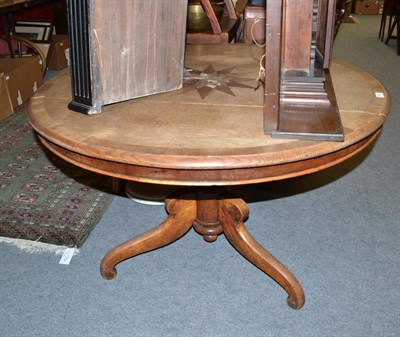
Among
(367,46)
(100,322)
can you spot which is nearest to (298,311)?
(100,322)

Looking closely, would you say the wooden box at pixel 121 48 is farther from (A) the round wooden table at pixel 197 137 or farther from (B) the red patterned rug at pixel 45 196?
(B) the red patterned rug at pixel 45 196

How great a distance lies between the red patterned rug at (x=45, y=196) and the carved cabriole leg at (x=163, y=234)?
0.29 metres

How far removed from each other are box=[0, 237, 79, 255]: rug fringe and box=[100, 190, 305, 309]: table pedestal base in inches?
10.9

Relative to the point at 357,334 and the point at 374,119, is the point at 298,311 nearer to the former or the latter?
the point at 357,334

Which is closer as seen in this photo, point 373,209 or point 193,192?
point 193,192

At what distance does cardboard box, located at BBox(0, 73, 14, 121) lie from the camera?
3.14m

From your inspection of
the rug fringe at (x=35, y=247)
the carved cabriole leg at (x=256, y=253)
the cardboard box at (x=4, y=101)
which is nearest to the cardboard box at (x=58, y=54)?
the cardboard box at (x=4, y=101)

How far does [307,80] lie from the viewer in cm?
124

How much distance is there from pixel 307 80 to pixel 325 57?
236 mm

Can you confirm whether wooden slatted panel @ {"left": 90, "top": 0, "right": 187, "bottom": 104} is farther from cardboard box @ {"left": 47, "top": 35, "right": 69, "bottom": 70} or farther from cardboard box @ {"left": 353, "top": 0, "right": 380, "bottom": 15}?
cardboard box @ {"left": 353, "top": 0, "right": 380, "bottom": 15}

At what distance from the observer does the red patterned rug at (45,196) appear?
200cm

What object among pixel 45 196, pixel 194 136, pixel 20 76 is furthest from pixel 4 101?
pixel 194 136

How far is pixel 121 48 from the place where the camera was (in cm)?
119

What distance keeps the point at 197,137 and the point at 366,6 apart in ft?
24.0
